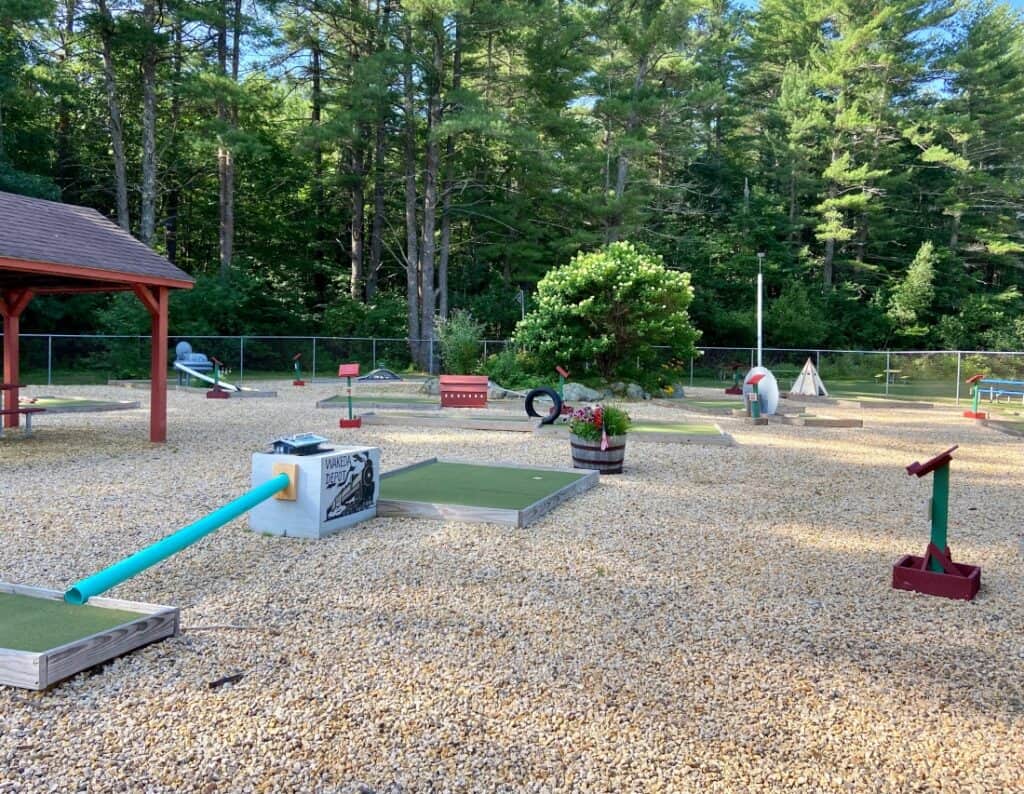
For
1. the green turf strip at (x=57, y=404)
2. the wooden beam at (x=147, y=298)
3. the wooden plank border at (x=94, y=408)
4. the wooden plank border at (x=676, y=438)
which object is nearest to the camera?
the wooden beam at (x=147, y=298)

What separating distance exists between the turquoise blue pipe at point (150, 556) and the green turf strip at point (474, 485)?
5.78 feet

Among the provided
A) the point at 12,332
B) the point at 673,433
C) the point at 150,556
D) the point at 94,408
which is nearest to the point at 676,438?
the point at 673,433

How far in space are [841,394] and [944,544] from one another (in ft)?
57.7

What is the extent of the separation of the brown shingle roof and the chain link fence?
10.4 meters

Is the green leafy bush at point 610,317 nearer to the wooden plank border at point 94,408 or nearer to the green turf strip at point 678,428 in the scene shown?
the green turf strip at point 678,428

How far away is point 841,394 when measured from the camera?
20906mm

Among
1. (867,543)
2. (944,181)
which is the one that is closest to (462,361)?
(867,543)

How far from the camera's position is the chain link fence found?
2112 cm

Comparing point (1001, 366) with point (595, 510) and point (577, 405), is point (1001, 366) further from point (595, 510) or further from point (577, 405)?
point (595, 510)

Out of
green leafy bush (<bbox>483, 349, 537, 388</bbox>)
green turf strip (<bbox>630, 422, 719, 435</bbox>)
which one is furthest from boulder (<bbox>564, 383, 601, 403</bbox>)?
green turf strip (<bbox>630, 422, 719, 435</bbox>)

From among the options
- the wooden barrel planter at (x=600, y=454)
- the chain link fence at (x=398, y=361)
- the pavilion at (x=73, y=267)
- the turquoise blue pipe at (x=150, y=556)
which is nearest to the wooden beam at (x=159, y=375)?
the pavilion at (x=73, y=267)

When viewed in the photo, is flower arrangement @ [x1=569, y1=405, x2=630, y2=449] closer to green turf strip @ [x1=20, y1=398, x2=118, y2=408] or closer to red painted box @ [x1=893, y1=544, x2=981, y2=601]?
red painted box @ [x1=893, y1=544, x2=981, y2=601]

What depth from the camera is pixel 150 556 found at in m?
3.76

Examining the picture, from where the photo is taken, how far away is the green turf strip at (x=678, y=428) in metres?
11.1
